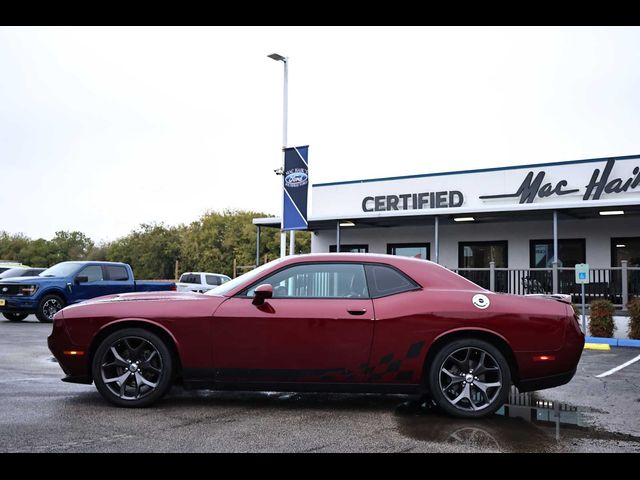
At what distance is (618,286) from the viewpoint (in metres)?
16.6

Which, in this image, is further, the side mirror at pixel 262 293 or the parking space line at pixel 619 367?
the parking space line at pixel 619 367

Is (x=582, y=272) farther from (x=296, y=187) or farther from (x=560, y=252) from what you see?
(x=296, y=187)

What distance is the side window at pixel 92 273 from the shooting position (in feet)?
56.1

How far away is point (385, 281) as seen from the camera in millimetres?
6047

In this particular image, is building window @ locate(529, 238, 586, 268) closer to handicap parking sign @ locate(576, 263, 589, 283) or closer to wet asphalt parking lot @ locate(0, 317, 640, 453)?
handicap parking sign @ locate(576, 263, 589, 283)

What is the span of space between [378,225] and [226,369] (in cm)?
1653

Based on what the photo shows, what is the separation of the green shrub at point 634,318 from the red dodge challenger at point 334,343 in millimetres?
8841

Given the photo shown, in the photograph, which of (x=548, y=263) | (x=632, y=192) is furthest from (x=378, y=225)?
(x=632, y=192)

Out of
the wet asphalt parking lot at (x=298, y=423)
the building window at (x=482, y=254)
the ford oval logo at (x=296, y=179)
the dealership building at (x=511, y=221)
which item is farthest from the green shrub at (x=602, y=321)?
the ford oval logo at (x=296, y=179)

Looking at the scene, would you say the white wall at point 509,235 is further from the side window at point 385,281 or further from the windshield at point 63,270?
the side window at point 385,281

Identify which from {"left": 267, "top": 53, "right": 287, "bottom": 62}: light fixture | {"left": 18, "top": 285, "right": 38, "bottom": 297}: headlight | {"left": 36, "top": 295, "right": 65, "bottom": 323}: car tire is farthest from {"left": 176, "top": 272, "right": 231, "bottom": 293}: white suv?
{"left": 267, "top": 53, "right": 287, "bottom": 62}: light fixture

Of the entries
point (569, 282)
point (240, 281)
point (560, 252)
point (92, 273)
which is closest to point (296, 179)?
point (92, 273)

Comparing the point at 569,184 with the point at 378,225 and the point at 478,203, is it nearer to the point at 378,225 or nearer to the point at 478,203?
the point at 478,203

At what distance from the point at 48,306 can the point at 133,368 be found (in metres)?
12.0
